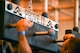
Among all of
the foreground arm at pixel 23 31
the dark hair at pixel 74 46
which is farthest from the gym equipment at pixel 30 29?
the dark hair at pixel 74 46

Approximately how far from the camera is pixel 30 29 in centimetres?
129

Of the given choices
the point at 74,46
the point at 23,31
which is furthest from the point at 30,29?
the point at 74,46

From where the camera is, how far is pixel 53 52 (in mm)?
1514

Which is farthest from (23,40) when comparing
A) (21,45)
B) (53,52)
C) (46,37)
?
(53,52)

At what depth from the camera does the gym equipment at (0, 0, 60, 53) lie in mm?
1076

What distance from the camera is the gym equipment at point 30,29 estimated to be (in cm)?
108

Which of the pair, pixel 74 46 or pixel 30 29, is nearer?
pixel 74 46

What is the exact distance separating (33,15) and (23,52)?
0.23 m

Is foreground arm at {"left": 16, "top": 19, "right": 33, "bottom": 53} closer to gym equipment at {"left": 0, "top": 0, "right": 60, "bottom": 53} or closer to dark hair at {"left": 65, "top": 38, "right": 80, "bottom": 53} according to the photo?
gym equipment at {"left": 0, "top": 0, "right": 60, "bottom": 53}

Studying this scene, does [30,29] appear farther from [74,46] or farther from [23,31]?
[74,46]

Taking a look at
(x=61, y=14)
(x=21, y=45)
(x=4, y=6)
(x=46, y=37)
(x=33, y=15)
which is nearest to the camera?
(x=4, y=6)

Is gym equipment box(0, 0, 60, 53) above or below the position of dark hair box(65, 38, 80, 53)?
above

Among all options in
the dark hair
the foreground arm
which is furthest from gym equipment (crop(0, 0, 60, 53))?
the dark hair

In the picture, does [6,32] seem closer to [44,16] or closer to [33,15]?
[33,15]
